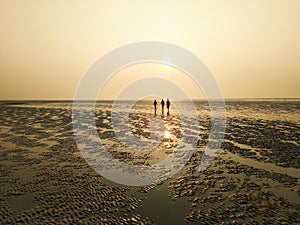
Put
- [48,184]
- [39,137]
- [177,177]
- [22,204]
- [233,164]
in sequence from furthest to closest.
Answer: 1. [39,137]
2. [233,164]
3. [177,177]
4. [48,184]
5. [22,204]

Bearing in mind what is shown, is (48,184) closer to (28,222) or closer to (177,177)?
(28,222)

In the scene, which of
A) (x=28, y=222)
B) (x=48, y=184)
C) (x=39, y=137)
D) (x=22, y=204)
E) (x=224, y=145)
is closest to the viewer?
(x=28, y=222)

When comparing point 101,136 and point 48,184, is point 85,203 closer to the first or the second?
point 48,184

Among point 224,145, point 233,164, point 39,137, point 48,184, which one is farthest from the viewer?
point 39,137

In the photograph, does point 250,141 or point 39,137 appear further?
point 39,137

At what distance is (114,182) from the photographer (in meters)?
15.5

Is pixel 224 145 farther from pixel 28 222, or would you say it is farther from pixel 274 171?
pixel 28 222

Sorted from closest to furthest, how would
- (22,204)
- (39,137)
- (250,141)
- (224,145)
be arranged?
(22,204) < (224,145) < (250,141) < (39,137)

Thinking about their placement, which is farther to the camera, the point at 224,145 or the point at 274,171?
the point at 224,145

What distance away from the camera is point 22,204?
12.0m

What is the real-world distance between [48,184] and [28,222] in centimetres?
Result: 453

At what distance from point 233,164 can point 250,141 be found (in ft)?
32.5

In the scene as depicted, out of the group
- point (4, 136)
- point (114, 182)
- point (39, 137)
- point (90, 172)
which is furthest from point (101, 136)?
point (114, 182)

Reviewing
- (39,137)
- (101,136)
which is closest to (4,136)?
(39,137)
